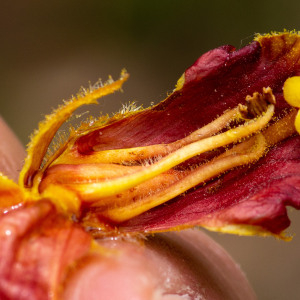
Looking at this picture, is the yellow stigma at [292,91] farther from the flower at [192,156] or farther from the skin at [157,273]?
the skin at [157,273]

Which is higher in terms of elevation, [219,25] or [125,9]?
[125,9]

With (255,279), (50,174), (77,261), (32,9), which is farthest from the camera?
(32,9)

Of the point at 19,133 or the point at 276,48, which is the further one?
the point at 19,133

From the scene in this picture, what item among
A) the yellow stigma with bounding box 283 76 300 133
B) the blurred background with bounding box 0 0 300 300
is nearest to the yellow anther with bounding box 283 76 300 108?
the yellow stigma with bounding box 283 76 300 133

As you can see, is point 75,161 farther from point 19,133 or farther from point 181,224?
point 19,133

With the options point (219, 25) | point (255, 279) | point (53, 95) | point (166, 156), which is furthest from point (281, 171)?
point (53, 95)

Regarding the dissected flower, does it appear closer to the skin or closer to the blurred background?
the skin

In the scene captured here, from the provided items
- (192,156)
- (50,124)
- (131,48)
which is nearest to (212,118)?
(192,156)
